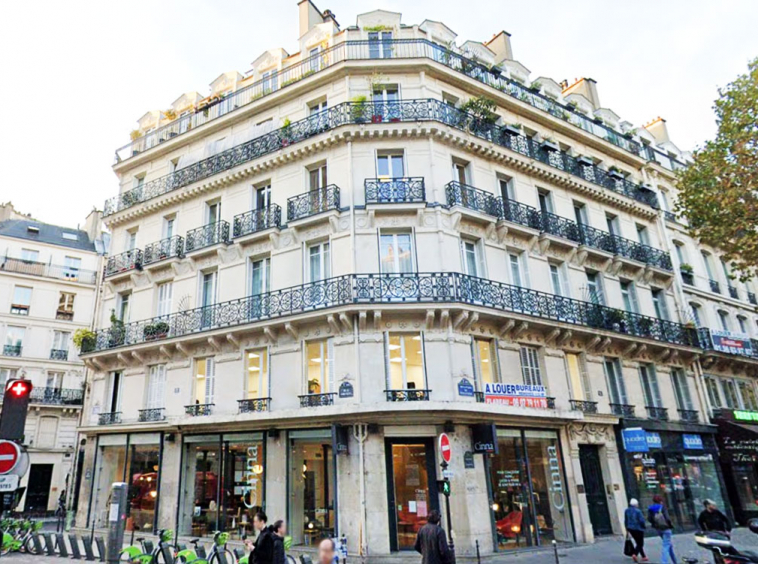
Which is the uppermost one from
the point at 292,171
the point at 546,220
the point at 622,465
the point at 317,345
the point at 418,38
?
the point at 418,38

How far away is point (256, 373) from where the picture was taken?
15.1 meters

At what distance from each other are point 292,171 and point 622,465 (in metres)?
14.0

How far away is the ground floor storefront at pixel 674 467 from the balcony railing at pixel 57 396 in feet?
93.1

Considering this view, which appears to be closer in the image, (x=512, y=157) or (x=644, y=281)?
(x=512, y=157)

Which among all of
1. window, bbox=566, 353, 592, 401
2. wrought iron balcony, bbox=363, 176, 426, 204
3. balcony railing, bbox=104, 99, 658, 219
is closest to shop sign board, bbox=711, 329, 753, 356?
balcony railing, bbox=104, 99, 658, 219

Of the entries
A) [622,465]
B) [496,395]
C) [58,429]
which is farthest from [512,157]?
[58,429]

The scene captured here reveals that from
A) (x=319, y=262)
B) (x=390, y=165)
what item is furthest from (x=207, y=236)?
(x=390, y=165)

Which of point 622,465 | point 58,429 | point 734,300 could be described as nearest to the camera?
point 622,465

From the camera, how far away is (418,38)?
17.0 m

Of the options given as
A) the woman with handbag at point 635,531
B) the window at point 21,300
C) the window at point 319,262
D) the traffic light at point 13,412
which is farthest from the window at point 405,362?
the window at point 21,300

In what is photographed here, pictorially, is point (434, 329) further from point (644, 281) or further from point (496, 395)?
point (644, 281)

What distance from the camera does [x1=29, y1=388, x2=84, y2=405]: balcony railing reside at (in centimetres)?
2831

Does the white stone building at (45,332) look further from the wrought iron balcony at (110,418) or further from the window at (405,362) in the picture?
the window at (405,362)

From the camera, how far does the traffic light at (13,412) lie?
5703mm
